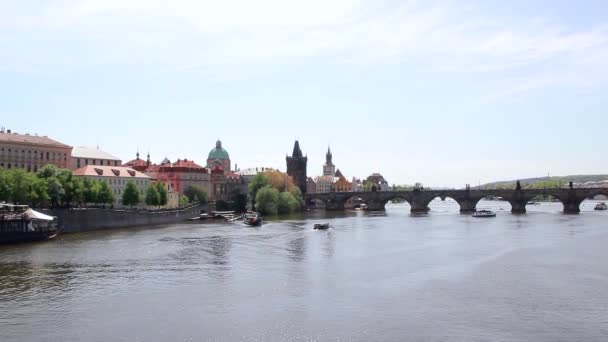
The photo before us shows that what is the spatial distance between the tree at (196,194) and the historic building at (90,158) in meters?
18.9

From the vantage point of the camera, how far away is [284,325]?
101ft

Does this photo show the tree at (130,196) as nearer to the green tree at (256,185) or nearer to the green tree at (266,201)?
the green tree at (266,201)

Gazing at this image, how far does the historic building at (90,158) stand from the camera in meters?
124

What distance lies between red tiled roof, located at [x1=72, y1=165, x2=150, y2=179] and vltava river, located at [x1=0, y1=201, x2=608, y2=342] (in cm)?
4896

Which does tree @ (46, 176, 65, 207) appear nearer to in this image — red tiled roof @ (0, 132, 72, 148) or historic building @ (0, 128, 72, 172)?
historic building @ (0, 128, 72, 172)

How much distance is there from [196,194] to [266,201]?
16.9 m

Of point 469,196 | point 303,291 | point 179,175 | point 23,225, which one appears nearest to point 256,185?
point 179,175

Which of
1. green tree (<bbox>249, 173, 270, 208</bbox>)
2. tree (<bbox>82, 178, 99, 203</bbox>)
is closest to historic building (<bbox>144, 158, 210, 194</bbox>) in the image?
green tree (<bbox>249, 173, 270, 208</bbox>)

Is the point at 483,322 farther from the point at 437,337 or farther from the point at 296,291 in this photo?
the point at 296,291

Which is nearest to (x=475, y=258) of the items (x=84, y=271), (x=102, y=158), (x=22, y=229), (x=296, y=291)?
(x=296, y=291)

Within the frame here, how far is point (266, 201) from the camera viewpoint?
138m

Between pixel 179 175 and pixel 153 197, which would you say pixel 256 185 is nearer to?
pixel 179 175

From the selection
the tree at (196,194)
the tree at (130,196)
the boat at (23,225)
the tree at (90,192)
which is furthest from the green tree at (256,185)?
the boat at (23,225)

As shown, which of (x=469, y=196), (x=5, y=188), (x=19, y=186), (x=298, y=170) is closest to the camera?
(x=5, y=188)
